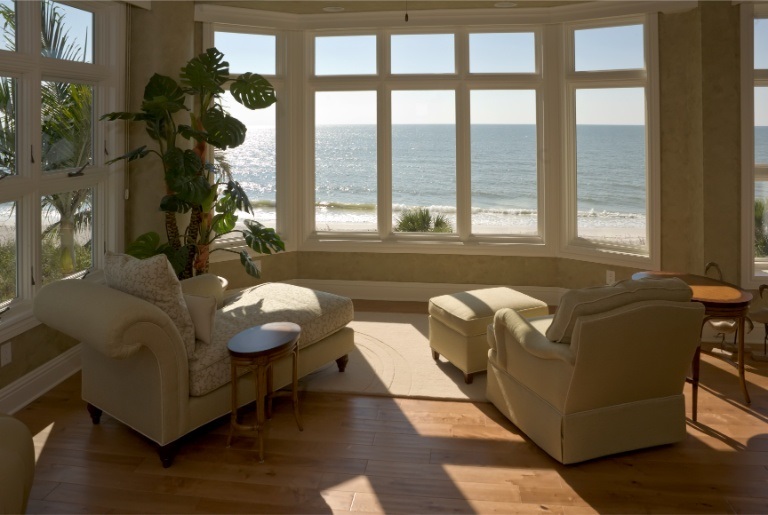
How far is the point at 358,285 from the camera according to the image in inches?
272

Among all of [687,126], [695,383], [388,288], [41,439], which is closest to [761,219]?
[687,126]

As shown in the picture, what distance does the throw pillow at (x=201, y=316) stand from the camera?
353 cm

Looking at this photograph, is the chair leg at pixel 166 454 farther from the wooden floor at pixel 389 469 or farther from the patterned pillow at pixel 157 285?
the patterned pillow at pixel 157 285

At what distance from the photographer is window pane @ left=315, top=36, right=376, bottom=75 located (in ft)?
22.2

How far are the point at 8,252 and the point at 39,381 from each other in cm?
85

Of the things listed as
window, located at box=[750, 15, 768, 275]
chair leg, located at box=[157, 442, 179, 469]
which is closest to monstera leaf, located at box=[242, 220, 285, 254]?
chair leg, located at box=[157, 442, 179, 469]

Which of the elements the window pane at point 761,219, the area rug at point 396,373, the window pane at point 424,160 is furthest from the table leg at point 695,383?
the window pane at point 424,160

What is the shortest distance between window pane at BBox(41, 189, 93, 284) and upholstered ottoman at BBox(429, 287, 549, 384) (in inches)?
104

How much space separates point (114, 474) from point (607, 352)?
2443 mm

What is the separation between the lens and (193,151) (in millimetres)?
5164

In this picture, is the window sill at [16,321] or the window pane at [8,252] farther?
the window pane at [8,252]

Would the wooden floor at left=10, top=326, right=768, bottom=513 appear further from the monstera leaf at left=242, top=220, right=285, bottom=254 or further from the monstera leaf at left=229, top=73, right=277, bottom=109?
the monstera leaf at left=229, top=73, right=277, bottom=109

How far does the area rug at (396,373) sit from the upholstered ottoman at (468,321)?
0.11 metres

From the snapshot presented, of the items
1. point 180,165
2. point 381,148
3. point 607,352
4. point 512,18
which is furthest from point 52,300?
point 512,18
